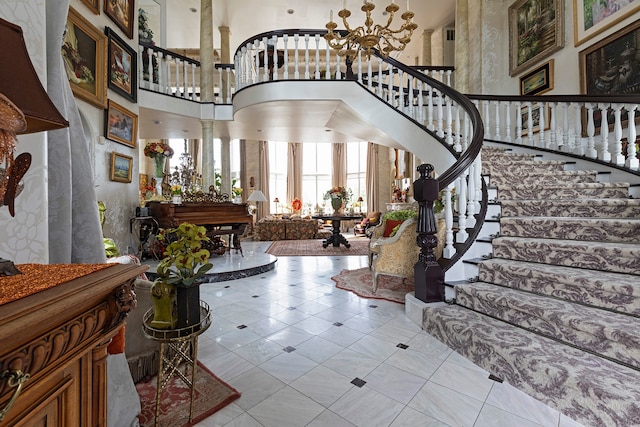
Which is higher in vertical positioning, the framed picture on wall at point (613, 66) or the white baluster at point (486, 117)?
the framed picture on wall at point (613, 66)

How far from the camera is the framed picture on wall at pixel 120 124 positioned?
3.96 metres

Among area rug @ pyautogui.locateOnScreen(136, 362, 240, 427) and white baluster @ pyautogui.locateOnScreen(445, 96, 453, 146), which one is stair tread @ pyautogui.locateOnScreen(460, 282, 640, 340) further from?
white baluster @ pyautogui.locateOnScreen(445, 96, 453, 146)

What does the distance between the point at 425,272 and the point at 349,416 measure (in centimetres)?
142

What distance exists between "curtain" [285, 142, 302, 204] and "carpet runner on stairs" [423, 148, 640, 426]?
10.1 m

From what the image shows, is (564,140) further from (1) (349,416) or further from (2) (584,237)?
(1) (349,416)

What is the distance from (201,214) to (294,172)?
830cm

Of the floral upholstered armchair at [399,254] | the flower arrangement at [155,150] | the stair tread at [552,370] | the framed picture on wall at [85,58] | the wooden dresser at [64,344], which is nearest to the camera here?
the wooden dresser at [64,344]

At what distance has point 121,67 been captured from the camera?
4246 millimetres

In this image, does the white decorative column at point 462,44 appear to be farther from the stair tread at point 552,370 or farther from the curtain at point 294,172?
the curtain at point 294,172

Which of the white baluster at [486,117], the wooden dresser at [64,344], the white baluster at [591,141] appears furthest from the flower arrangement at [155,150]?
the white baluster at [591,141]

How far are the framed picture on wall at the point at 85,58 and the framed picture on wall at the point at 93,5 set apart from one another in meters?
0.22

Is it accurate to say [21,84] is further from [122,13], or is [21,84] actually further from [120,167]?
[122,13]

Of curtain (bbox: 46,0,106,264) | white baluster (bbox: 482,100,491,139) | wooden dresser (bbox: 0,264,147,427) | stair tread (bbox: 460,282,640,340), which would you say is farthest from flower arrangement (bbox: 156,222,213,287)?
white baluster (bbox: 482,100,491,139)

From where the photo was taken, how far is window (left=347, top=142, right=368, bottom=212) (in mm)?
13036
